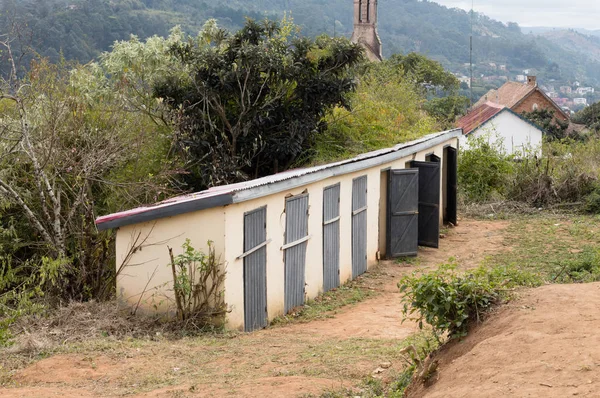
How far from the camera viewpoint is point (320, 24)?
403ft

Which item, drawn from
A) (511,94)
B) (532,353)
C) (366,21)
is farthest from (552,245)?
(366,21)

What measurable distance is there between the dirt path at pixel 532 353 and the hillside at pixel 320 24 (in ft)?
92.2

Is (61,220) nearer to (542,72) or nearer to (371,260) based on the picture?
(371,260)

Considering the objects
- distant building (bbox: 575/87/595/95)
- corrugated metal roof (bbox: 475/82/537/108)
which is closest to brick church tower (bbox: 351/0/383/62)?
corrugated metal roof (bbox: 475/82/537/108)

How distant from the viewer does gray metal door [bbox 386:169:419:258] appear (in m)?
15.3

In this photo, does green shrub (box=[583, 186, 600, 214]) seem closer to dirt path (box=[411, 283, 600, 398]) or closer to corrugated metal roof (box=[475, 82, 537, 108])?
dirt path (box=[411, 283, 600, 398])

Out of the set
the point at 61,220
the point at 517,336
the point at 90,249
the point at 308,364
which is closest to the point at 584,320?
the point at 517,336

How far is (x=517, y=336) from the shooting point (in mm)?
5840

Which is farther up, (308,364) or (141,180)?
(141,180)

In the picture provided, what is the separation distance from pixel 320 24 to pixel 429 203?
109579mm

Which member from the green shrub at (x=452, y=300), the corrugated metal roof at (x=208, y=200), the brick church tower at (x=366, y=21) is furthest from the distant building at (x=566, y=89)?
the green shrub at (x=452, y=300)

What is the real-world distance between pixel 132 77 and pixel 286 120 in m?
4.18

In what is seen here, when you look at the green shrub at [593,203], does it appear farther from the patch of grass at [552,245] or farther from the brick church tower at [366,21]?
the brick church tower at [366,21]

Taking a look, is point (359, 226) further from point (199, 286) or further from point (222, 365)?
point (222, 365)
